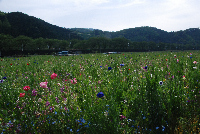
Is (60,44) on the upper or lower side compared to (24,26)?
lower

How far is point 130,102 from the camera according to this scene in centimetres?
309

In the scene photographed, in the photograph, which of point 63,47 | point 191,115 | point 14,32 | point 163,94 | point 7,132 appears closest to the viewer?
point 7,132

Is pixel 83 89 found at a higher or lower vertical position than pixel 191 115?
higher

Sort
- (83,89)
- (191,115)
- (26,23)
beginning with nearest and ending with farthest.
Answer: (191,115) < (83,89) < (26,23)

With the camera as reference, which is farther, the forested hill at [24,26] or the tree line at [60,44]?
the forested hill at [24,26]

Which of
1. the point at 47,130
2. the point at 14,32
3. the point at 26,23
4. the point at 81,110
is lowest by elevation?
the point at 47,130

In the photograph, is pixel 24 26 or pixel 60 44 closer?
pixel 60 44

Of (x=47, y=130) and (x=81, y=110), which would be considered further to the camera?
(x=81, y=110)

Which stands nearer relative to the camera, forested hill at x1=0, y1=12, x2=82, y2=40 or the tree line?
the tree line

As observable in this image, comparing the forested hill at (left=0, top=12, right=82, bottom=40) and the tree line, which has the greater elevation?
the forested hill at (left=0, top=12, right=82, bottom=40)

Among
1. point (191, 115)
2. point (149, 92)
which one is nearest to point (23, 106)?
point (149, 92)

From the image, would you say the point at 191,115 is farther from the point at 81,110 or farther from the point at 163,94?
the point at 81,110

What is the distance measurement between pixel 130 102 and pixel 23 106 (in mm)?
2112

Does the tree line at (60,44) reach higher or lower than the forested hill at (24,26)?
lower
